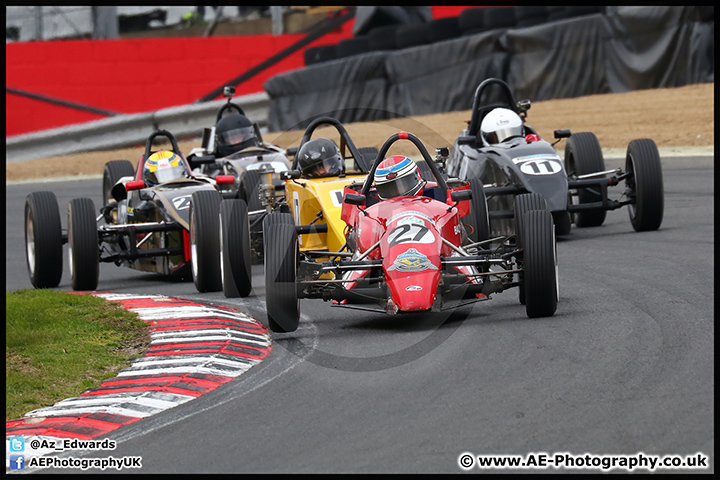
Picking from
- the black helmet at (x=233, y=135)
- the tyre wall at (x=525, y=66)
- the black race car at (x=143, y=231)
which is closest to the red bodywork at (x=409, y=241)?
the black race car at (x=143, y=231)

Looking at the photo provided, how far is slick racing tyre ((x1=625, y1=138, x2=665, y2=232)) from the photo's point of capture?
1212 centimetres

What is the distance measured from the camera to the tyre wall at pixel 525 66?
72.5 ft

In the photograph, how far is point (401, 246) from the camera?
7.92 m

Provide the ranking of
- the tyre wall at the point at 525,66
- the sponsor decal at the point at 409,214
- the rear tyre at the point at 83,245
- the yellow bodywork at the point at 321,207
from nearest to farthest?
the sponsor decal at the point at 409,214
the yellow bodywork at the point at 321,207
the rear tyre at the point at 83,245
the tyre wall at the point at 525,66

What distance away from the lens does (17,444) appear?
5.81 metres

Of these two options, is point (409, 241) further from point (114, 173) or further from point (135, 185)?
point (114, 173)

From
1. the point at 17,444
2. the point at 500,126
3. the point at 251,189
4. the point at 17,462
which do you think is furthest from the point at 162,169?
the point at 17,462

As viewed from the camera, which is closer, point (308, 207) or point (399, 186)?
point (399, 186)

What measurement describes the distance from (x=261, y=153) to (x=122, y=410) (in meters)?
9.14

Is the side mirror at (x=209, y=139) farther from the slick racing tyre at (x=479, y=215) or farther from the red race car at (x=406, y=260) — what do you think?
the red race car at (x=406, y=260)

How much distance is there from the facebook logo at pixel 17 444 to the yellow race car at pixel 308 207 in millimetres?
4179

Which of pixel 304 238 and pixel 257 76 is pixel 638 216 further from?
pixel 257 76

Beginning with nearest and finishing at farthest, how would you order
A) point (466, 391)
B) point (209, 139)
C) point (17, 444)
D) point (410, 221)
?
point (17, 444)
point (466, 391)
point (410, 221)
point (209, 139)

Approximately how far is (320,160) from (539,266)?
3.30 meters
